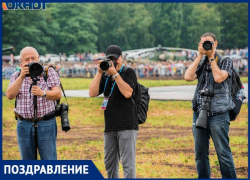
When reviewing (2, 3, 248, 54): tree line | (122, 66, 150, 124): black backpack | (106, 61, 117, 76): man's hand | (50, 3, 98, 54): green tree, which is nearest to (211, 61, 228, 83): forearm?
(122, 66, 150, 124): black backpack

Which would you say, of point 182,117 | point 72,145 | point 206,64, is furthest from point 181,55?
point 206,64

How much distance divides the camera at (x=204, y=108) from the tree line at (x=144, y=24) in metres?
76.6

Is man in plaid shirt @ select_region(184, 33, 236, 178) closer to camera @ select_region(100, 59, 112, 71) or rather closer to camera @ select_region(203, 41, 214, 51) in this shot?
camera @ select_region(203, 41, 214, 51)

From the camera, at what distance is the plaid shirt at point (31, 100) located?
17.4ft

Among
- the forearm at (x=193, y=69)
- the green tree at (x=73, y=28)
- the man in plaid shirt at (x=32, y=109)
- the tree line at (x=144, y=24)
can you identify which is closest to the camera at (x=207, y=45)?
the forearm at (x=193, y=69)

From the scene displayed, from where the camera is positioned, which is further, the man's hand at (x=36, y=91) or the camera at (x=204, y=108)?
the camera at (x=204, y=108)

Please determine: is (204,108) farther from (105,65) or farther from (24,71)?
(24,71)

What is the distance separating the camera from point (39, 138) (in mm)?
5324

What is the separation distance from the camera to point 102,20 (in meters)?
89.4

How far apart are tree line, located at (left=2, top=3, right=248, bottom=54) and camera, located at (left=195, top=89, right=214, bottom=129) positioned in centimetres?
7656

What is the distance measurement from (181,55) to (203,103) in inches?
1937

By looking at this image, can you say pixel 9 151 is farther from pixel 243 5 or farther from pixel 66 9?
pixel 243 5

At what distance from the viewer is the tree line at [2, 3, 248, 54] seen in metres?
82.8

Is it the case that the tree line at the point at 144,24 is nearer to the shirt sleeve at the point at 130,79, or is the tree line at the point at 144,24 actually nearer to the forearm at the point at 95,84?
the forearm at the point at 95,84
